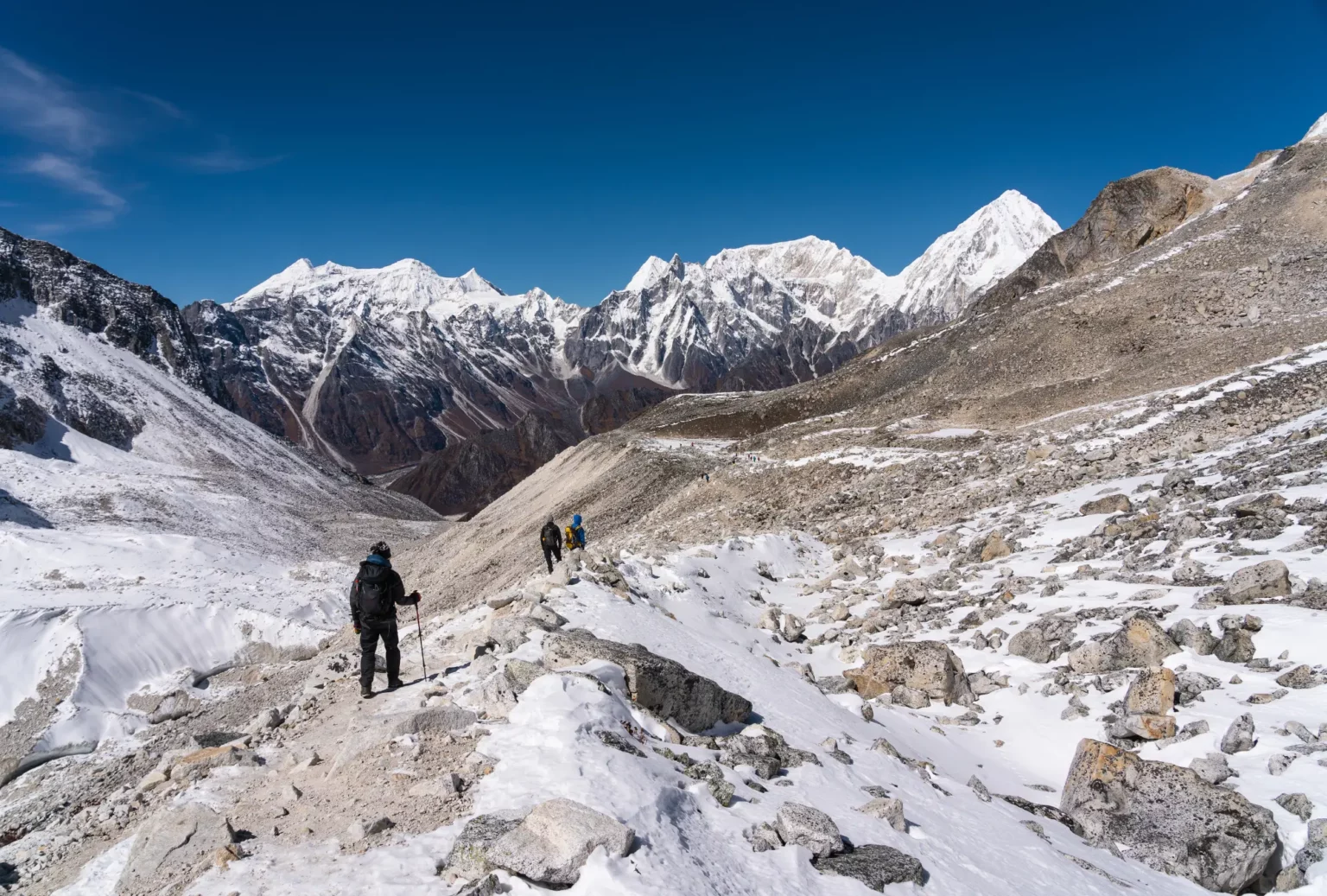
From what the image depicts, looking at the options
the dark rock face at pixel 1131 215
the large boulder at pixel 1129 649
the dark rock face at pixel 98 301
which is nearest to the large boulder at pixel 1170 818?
the large boulder at pixel 1129 649

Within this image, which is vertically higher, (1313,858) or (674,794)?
(674,794)

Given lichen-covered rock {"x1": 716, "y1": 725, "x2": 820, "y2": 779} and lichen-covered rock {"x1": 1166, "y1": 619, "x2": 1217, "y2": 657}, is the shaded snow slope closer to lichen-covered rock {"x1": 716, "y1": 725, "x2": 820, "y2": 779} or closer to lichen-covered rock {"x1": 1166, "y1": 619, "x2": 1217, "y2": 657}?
lichen-covered rock {"x1": 716, "y1": 725, "x2": 820, "y2": 779}

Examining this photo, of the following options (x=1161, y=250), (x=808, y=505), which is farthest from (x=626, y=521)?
(x=1161, y=250)

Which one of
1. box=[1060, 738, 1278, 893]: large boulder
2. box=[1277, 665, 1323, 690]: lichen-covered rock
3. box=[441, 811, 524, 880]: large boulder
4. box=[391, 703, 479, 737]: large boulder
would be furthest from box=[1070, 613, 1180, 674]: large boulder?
box=[441, 811, 524, 880]: large boulder

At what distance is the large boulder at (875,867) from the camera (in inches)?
223

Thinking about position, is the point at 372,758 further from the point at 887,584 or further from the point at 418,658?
the point at 887,584

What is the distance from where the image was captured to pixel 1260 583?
34.2 feet

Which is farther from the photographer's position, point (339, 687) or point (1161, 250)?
point (1161, 250)

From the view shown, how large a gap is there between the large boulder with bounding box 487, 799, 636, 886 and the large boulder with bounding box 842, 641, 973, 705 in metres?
7.80

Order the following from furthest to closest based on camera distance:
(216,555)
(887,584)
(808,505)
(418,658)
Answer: (216,555)
(808,505)
(887,584)
(418,658)

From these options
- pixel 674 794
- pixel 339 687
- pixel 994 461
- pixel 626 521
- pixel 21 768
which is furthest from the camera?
pixel 626 521

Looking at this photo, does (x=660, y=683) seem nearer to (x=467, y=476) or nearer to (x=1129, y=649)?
(x=1129, y=649)

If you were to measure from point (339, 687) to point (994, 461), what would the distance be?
23.3 metres

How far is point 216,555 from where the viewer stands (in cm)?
4647
